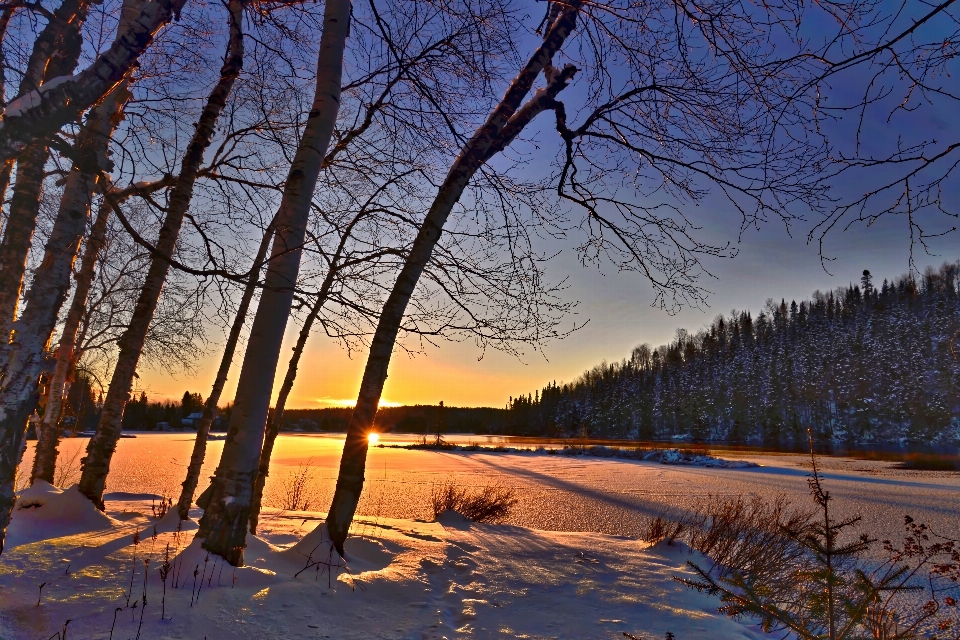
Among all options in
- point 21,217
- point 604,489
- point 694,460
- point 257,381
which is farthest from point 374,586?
point 694,460

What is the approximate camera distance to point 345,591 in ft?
10.7

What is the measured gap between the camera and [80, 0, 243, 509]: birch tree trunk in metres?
5.08

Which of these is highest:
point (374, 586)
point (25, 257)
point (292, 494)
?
point (25, 257)

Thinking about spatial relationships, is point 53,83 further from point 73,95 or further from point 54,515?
point 54,515

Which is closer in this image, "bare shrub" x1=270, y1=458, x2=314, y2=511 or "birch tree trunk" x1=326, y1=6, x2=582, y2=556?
"birch tree trunk" x1=326, y1=6, x2=582, y2=556

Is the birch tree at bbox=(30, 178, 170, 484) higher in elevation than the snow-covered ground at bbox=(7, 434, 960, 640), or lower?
higher

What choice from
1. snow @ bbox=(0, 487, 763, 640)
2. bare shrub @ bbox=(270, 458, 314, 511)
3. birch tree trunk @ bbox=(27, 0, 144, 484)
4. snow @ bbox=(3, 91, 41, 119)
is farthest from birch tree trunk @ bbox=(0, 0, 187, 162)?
bare shrub @ bbox=(270, 458, 314, 511)

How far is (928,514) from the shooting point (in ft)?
33.2

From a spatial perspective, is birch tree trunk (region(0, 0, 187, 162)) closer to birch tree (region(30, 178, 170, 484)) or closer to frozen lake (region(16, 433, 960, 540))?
birch tree (region(30, 178, 170, 484))

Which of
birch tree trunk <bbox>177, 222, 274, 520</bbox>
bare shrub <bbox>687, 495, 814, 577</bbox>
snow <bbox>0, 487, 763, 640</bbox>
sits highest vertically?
birch tree trunk <bbox>177, 222, 274, 520</bbox>

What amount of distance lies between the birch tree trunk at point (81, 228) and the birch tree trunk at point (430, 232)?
6.86 feet

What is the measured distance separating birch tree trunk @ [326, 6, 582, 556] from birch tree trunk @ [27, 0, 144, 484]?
209cm

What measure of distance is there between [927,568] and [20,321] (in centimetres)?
911

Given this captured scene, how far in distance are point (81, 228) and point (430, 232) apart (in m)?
2.65
